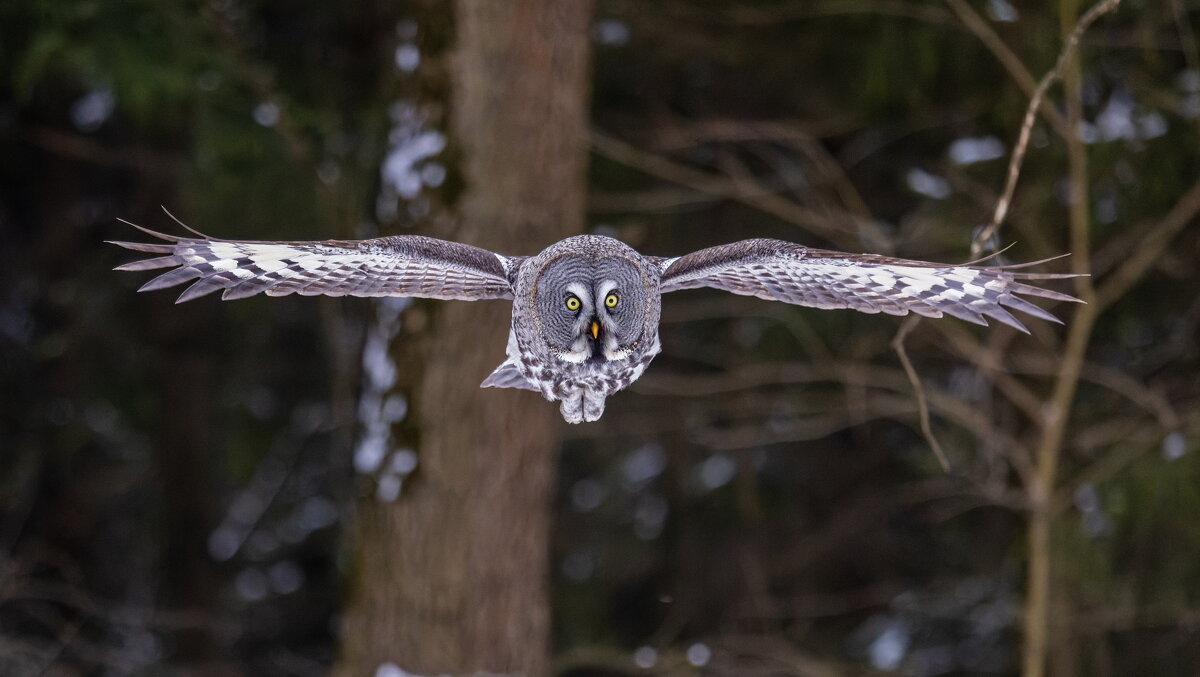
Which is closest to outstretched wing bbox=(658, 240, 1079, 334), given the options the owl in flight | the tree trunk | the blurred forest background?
the owl in flight

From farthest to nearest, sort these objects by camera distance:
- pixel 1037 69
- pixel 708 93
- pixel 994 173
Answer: pixel 708 93, pixel 994 173, pixel 1037 69

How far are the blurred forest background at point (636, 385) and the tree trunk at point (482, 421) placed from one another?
0.6 inches

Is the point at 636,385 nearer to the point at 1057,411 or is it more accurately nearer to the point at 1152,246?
the point at 1057,411

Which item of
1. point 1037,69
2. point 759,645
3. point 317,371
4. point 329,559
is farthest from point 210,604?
point 1037,69

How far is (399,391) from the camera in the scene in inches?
160

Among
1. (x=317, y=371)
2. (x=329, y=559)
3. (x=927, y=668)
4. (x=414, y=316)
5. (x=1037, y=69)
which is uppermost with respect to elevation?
(x=1037, y=69)

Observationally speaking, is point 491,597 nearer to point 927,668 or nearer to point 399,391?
point 399,391

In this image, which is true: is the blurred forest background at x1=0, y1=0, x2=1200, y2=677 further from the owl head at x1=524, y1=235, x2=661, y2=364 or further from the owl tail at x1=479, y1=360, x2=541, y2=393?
the owl tail at x1=479, y1=360, x2=541, y2=393

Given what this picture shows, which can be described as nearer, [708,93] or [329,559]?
[708,93]

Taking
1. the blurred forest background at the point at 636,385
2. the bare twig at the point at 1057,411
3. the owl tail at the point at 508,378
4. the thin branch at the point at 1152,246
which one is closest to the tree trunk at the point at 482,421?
the blurred forest background at the point at 636,385

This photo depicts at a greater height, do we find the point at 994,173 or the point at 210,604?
the point at 994,173

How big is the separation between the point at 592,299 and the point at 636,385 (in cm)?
392

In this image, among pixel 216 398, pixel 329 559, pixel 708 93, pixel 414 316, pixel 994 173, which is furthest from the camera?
pixel 329 559

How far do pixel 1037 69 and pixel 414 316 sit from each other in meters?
2.80
